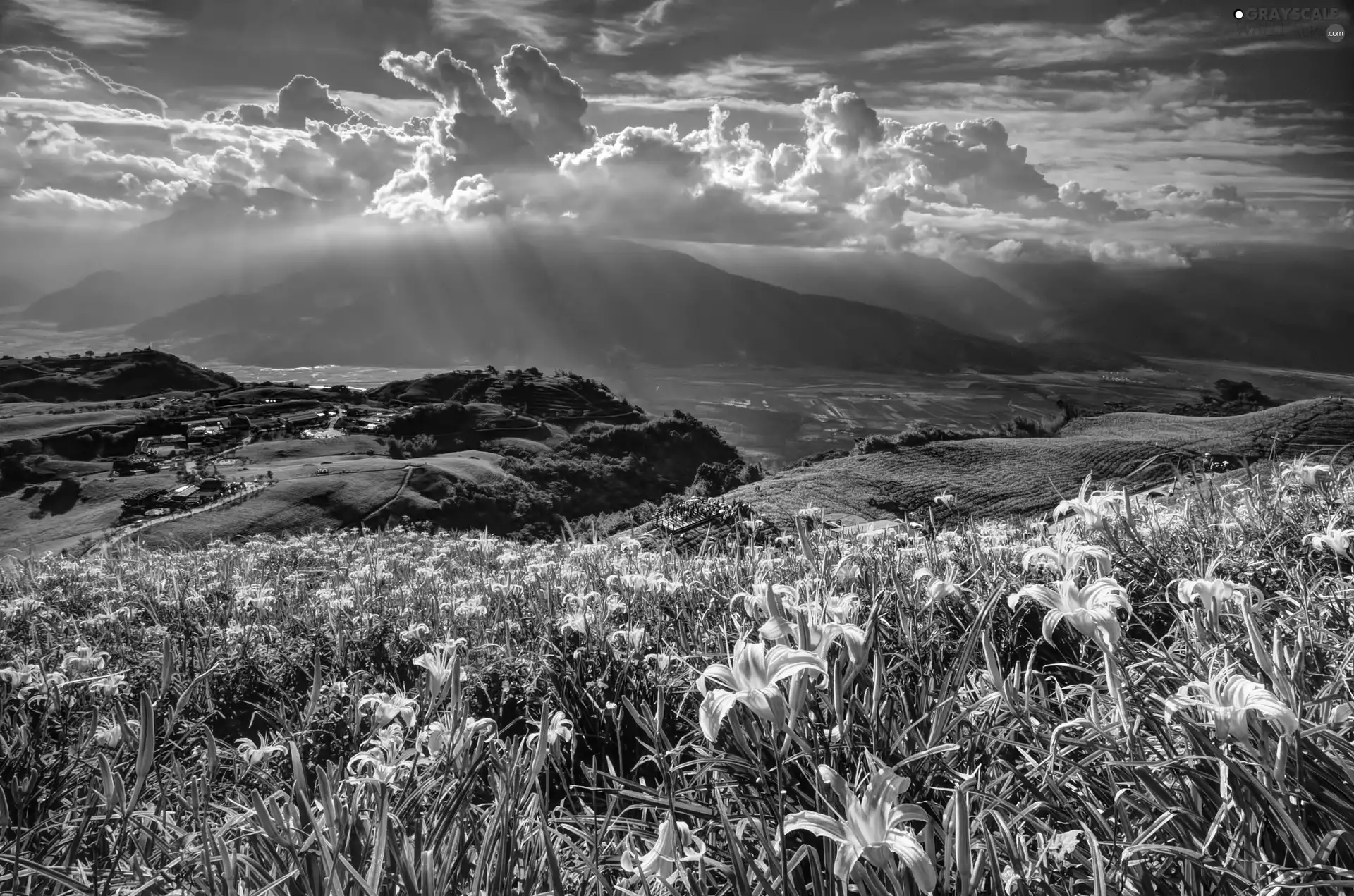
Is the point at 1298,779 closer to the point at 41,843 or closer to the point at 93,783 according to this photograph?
the point at 41,843

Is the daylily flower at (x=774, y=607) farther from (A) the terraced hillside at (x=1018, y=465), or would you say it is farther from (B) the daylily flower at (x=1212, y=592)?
(A) the terraced hillside at (x=1018, y=465)

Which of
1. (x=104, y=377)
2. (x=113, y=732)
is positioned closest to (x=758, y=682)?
(x=113, y=732)

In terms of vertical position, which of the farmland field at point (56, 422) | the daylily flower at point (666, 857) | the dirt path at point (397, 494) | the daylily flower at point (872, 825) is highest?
the daylily flower at point (872, 825)

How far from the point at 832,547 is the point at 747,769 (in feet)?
9.53

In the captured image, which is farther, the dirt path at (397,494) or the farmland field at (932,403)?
the farmland field at (932,403)

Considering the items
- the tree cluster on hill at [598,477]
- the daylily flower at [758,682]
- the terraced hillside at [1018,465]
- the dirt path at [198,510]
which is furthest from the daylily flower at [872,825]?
the dirt path at [198,510]

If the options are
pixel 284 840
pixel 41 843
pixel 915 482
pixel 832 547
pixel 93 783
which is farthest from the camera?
pixel 915 482

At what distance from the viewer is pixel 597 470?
47.4 m

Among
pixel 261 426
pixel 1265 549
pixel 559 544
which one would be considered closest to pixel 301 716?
pixel 1265 549

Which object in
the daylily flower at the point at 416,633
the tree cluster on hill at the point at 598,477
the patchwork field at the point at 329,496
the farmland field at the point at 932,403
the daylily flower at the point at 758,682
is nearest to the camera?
the daylily flower at the point at 758,682

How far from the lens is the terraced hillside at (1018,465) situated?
46.5ft

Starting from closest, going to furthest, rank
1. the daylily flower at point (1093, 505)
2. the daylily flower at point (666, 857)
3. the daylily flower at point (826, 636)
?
the daylily flower at point (666, 857)
the daylily flower at point (826, 636)
the daylily flower at point (1093, 505)

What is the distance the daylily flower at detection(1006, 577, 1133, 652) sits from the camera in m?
1.56

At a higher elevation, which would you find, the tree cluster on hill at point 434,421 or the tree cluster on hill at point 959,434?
the tree cluster on hill at point 959,434
